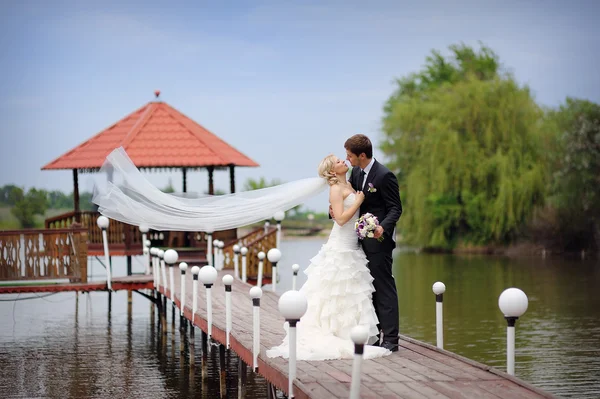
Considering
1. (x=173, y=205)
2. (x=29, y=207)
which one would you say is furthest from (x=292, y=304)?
(x=29, y=207)

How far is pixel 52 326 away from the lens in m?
21.6

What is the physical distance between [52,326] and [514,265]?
19.4 metres

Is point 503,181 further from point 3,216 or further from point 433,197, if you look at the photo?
point 3,216

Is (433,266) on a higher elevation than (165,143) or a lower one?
lower

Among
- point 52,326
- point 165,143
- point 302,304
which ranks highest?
point 165,143

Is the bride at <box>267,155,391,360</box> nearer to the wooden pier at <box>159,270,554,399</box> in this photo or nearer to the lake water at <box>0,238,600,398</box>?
the wooden pier at <box>159,270,554,399</box>

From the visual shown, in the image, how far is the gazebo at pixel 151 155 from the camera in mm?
23812

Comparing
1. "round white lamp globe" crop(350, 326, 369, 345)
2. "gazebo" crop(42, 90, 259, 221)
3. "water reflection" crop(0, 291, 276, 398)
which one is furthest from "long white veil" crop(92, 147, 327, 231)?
"gazebo" crop(42, 90, 259, 221)

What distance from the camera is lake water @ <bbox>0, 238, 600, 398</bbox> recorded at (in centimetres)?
1366

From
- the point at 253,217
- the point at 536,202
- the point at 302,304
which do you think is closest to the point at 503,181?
the point at 536,202

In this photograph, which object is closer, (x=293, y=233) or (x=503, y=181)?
(x=503, y=181)

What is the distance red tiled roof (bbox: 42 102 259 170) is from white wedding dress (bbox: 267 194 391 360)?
14.7m

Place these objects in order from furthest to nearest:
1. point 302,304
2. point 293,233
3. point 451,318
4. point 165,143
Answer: point 293,233 → point 165,143 → point 451,318 → point 302,304

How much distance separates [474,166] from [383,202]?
1317 inches
